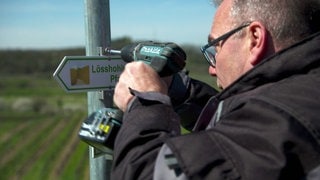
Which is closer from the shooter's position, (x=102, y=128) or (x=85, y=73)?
(x=102, y=128)

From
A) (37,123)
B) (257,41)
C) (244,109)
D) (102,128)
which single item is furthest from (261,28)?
(37,123)

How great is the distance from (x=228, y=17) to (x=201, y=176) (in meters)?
0.67

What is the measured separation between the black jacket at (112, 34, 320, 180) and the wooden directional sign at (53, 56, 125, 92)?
715mm

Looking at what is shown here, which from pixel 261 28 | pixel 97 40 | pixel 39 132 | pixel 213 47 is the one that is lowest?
pixel 39 132

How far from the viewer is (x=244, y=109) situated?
1.49 m

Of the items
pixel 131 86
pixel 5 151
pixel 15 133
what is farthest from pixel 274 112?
pixel 15 133

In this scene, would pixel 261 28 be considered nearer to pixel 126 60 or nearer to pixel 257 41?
pixel 257 41

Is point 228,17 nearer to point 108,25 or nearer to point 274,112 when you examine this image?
point 274,112

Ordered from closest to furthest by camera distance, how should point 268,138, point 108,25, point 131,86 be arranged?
point 268,138, point 131,86, point 108,25

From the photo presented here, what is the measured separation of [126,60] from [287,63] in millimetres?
960

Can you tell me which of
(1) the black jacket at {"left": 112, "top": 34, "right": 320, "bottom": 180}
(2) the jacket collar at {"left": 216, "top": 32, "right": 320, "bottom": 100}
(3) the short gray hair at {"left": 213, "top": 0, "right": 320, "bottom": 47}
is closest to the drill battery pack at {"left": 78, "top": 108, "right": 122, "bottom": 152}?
(1) the black jacket at {"left": 112, "top": 34, "right": 320, "bottom": 180}

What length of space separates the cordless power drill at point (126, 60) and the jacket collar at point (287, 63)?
1.61 ft

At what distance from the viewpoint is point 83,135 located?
1.92 metres

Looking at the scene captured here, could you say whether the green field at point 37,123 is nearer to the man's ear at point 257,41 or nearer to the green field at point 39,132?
the green field at point 39,132
